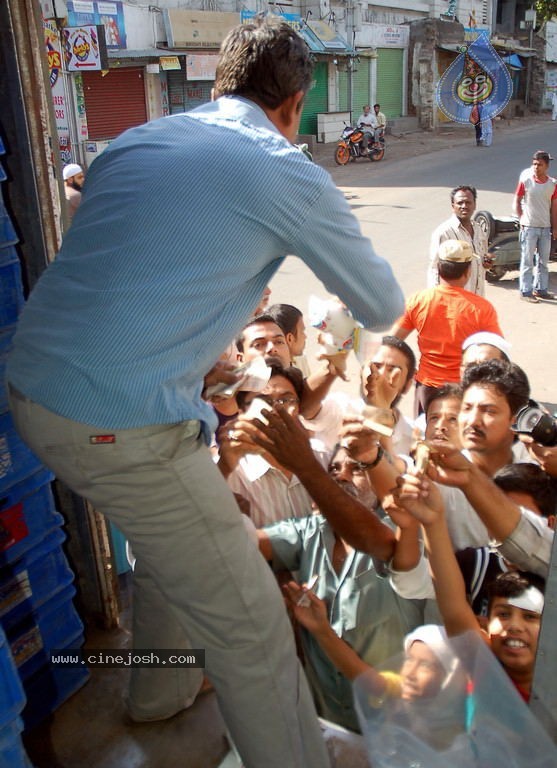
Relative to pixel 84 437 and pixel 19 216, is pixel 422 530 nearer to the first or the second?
pixel 84 437

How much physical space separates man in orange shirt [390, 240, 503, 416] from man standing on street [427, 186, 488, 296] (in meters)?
0.52

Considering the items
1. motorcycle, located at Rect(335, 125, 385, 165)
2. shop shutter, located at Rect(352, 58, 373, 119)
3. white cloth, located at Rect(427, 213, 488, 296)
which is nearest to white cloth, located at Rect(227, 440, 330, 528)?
white cloth, located at Rect(427, 213, 488, 296)

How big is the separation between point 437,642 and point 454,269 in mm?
2984

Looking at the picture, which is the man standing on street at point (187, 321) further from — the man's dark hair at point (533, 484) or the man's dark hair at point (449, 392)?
the man's dark hair at point (449, 392)

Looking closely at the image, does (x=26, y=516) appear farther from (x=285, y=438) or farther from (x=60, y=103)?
(x=60, y=103)

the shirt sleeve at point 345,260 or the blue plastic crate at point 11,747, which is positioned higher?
the shirt sleeve at point 345,260

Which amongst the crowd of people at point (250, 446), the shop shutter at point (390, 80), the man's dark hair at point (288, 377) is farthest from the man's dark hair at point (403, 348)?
the shop shutter at point (390, 80)

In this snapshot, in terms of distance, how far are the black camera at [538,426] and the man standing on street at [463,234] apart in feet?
9.93

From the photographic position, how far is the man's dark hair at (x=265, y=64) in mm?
1744

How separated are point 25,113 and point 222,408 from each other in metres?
1.37

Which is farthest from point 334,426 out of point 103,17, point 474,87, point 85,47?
point 103,17

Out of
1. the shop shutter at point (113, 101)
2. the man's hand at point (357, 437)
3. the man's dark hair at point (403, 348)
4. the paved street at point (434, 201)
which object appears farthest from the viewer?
the shop shutter at point (113, 101)

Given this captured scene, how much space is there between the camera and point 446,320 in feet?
14.4

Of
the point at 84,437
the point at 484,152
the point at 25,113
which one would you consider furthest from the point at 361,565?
the point at 484,152
